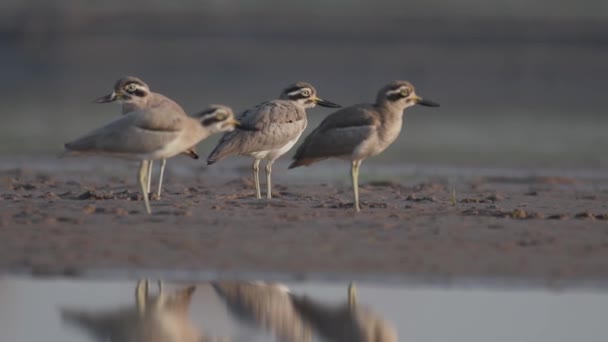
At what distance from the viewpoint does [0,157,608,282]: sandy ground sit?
38.3ft

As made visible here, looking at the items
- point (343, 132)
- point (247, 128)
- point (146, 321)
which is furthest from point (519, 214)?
point (146, 321)

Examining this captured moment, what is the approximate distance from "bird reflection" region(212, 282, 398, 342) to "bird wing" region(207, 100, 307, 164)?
4832 millimetres

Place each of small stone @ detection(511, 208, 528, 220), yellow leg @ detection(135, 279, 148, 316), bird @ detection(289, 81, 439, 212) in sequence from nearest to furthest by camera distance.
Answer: yellow leg @ detection(135, 279, 148, 316) < small stone @ detection(511, 208, 528, 220) < bird @ detection(289, 81, 439, 212)

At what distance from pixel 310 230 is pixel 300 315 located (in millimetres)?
2739

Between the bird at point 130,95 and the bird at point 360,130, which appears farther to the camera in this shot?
the bird at point 130,95

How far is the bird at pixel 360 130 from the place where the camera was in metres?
14.2

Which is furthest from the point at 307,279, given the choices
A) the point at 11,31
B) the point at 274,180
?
the point at 11,31

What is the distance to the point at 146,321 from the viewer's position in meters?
10.1

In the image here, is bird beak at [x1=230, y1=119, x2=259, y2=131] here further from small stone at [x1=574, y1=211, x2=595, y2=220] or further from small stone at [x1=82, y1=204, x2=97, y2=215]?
small stone at [x1=574, y1=211, x2=595, y2=220]

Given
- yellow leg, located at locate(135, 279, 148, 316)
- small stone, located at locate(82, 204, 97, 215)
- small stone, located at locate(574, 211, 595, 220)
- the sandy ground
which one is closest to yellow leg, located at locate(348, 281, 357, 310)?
the sandy ground

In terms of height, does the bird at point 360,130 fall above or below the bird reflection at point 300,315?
above

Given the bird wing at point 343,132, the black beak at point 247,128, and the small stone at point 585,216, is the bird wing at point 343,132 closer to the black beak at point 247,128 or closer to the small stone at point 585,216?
the black beak at point 247,128

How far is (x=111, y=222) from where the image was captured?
13164mm

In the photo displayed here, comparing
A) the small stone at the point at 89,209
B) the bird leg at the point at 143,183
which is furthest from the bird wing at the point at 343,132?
the small stone at the point at 89,209
